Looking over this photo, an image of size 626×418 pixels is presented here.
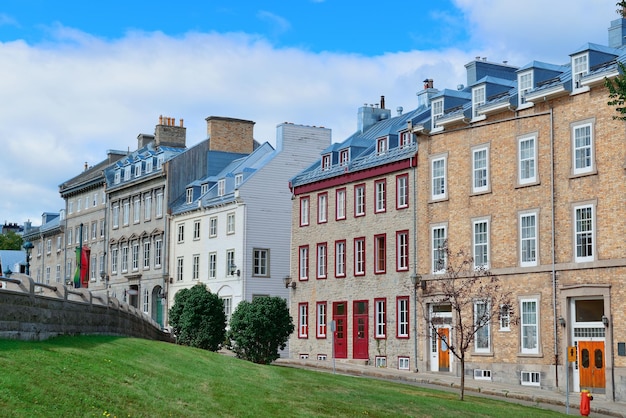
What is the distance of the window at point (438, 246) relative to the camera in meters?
45.6

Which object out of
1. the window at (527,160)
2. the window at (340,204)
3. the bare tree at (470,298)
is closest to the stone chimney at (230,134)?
the window at (340,204)

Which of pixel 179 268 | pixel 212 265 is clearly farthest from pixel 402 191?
pixel 179 268

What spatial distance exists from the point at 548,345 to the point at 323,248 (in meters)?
17.4

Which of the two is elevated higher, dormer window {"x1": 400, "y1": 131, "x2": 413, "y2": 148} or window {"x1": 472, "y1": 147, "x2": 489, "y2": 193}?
dormer window {"x1": 400, "y1": 131, "x2": 413, "y2": 148}

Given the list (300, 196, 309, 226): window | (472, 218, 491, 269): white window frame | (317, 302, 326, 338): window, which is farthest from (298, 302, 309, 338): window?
(472, 218, 491, 269): white window frame

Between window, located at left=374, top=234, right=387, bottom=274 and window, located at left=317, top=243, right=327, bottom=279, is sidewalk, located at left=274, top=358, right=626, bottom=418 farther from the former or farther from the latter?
window, located at left=317, top=243, right=327, bottom=279

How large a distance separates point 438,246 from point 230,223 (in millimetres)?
19815

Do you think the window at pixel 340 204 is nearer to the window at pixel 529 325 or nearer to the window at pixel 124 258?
the window at pixel 529 325

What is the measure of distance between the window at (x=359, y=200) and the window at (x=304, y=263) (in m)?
5.14

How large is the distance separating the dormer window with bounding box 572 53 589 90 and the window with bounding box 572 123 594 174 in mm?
1605

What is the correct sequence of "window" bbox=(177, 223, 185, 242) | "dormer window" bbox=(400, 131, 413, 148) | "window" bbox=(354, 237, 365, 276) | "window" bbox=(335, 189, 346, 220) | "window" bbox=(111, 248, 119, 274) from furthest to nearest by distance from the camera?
"window" bbox=(111, 248, 119, 274) < "window" bbox=(177, 223, 185, 242) < "window" bbox=(335, 189, 346, 220) < "window" bbox=(354, 237, 365, 276) < "dormer window" bbox=(400, 131, 413, 148)

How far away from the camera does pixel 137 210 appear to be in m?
75.3

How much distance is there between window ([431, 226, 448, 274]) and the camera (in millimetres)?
45597

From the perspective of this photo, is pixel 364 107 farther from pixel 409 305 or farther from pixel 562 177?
pixel 562 177
